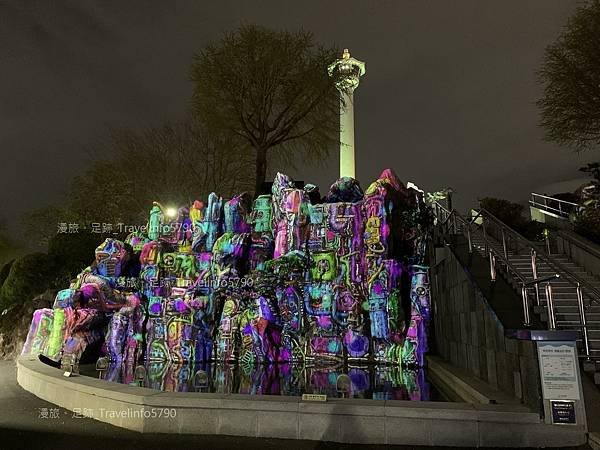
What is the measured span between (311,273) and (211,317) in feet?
12.2

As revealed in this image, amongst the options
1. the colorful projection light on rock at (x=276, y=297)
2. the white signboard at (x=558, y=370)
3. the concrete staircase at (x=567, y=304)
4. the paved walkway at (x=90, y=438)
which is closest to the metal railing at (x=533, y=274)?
the concrete staircase at (x=567, y=304)

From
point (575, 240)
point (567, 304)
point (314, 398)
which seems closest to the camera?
point (314, 398)

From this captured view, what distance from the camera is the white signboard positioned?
17.7 feet

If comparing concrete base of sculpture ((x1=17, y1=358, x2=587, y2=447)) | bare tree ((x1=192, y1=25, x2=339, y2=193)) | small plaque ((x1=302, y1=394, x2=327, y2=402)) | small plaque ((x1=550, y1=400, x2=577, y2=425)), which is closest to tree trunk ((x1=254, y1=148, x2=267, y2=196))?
bare tree ((x1=192, y1=25, x2=339, y2=193))

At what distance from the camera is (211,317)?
15156mm

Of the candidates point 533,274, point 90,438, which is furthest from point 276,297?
point 90,438

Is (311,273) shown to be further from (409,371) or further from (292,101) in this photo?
(292,101)

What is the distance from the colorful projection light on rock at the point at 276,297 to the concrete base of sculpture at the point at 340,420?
7.00 meters

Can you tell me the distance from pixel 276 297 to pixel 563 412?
10.5 m

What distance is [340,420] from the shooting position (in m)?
5.71

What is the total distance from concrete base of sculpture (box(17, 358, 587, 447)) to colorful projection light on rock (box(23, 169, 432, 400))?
700cm

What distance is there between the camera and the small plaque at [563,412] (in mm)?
5336

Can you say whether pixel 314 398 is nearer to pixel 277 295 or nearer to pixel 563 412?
pixel 563 412

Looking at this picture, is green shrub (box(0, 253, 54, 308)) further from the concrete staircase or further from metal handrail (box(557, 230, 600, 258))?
metal handrail (box(557, 230, 600, 258))
